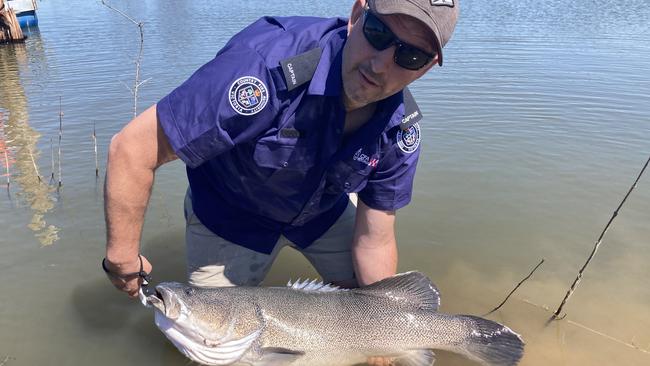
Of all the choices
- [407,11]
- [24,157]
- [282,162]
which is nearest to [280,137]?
[282,162]

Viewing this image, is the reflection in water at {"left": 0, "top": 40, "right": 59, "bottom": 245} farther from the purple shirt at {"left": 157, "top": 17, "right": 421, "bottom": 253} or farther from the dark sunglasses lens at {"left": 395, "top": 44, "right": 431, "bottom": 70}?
the dark sunglasses lens at {"left": 395, "top": 44, "right": 431, "bottom": 70}

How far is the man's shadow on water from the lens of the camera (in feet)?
12.6

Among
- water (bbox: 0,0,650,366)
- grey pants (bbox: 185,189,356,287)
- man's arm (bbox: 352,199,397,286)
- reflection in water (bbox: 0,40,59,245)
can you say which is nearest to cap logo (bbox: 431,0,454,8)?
man's arm (bbox: 352,199,397,286)

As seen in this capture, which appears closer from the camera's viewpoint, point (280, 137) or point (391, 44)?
point (391, 44)

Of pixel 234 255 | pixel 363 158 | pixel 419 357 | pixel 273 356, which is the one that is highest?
pixel 363 158

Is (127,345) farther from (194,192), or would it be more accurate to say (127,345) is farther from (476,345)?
(476,345)

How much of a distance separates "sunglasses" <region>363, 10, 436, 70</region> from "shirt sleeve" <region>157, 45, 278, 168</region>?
537mm

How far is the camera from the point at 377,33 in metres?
2.39

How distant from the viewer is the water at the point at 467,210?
3.77 meters

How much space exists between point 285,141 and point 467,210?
3207 mm

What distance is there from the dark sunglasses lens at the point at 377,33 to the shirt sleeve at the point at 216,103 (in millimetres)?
526

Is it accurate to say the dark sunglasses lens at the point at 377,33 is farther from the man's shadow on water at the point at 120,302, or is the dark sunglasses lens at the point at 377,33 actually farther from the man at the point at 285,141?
the man's shadow on water at the point at 120,302

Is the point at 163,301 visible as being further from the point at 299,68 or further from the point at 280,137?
the point at 299,68

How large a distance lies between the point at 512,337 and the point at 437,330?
482 millimetres
